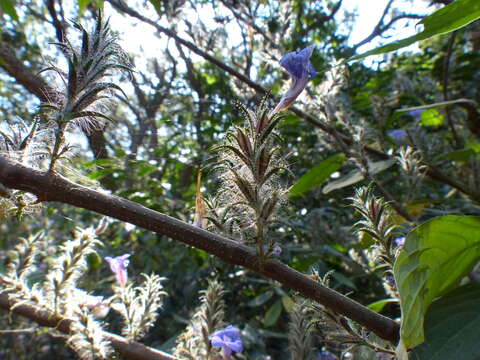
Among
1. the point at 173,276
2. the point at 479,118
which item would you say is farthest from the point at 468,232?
the point at 173,276

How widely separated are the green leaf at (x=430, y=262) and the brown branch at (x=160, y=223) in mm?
78

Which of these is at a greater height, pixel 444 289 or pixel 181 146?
pixel 181 146

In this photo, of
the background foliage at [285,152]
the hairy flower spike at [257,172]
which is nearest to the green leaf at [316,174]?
the background foliage at [285,152]

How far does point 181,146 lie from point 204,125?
26 cm

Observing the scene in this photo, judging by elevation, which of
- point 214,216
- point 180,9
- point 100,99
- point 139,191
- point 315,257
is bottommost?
point 214,216

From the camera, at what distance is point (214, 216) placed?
83 centimetres

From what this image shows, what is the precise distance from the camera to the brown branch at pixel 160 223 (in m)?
0.65

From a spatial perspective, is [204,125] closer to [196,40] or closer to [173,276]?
[196,40]

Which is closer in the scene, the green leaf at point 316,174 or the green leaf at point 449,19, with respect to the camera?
the green leaf at point 449,19

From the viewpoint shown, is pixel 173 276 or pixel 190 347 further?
pixel 173 276

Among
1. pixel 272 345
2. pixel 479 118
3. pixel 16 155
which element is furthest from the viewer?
pixel 272 345

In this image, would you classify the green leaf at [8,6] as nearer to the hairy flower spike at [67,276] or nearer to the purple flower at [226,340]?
the hairy flower spike at [67,276]

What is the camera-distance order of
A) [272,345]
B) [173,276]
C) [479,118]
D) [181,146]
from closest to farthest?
[479,118]
[272,345]
[173,276]
[181,146]

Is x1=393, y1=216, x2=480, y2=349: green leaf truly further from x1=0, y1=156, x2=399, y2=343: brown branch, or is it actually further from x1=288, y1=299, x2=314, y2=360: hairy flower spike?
x1=288, y1=299, x2=314, y2=360: hairy flower spike
